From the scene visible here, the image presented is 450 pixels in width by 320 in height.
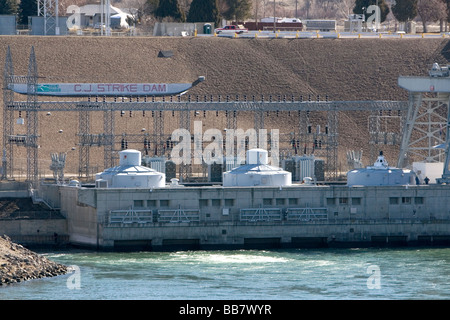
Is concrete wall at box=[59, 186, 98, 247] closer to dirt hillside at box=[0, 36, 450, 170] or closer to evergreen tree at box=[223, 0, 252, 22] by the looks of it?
dirt hillside at box=[0, 36, 450, 170]

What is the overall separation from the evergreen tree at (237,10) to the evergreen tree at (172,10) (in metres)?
11.4

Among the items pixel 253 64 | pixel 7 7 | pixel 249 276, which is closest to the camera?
pixel 249 276

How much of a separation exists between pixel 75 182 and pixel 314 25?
70.7m

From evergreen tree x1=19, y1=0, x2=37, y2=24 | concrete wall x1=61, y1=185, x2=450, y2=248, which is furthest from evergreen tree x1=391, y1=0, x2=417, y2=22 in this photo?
concrete wall x1=61, y1=185, x2=450, y2=248

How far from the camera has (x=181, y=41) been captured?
135m

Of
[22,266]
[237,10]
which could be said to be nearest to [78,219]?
[22,266]

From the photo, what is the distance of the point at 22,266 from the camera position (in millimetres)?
72375

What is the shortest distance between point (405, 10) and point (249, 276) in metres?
89.5

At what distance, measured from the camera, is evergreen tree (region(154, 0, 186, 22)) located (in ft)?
492

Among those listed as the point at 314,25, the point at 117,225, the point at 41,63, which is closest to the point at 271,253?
the point at 117,225

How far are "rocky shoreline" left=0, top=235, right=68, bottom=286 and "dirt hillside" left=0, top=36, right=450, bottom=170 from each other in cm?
4377

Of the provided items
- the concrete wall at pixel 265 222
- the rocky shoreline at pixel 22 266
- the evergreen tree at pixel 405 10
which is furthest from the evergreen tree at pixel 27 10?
the rocky shoreline at pixel 22 266

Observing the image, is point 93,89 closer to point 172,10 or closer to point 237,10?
point 172,10
